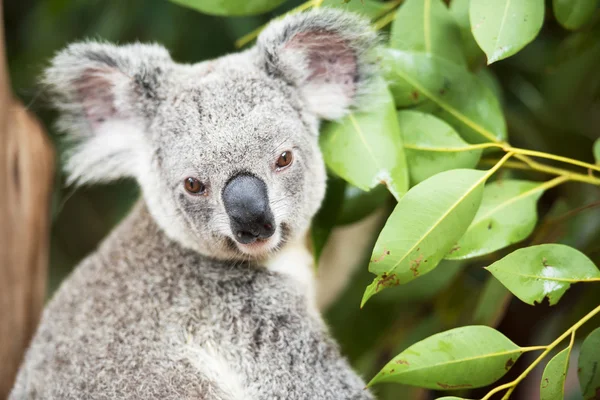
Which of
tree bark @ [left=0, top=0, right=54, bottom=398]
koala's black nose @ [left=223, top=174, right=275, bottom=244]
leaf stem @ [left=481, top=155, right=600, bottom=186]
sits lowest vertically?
tree bark @ [left=0, top=0, right=54, bottom=398]

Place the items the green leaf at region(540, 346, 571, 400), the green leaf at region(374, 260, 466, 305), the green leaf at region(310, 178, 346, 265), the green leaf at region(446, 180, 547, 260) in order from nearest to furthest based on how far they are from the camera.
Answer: the green leaf at region(540, 346, 571, 400), the green leaf at region(446, 180, 547, 260), the green leaf at region(310, 178, 346, 265), the green leaf at region(374, 260, 466, 305)

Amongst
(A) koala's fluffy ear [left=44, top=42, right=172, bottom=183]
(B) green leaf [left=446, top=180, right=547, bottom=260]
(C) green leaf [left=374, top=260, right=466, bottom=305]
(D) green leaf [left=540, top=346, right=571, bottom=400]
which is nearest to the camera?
(D) green leaf [left=540, top=346, right=571, bottom=400]

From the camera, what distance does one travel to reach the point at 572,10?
156cm

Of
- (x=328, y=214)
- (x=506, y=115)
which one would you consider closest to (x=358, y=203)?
(x=328, y=214)

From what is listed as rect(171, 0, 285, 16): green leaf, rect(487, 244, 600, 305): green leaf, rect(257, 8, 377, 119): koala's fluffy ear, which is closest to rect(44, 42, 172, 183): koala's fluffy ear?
rect(171, 0, 285, 16): green leaf

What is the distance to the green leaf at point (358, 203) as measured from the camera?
183 centimetres

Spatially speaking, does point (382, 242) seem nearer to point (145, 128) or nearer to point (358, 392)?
point (358, 392)

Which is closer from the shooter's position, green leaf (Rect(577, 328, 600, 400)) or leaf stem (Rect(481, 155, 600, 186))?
green leaf (Rect(577, 328, 600, 400))

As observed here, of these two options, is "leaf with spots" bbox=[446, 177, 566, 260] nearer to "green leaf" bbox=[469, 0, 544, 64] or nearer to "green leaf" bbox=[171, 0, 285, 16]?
"green leaf" bbox=[469, 0, 544, 64]

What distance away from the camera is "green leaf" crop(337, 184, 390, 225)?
6.00 ft

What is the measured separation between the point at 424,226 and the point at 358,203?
530 mm

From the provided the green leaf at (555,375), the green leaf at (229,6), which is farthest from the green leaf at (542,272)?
the green leaf at (229,6)

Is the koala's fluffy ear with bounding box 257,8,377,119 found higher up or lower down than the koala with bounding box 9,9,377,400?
higher up

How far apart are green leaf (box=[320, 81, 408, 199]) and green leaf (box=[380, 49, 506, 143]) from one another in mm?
66
